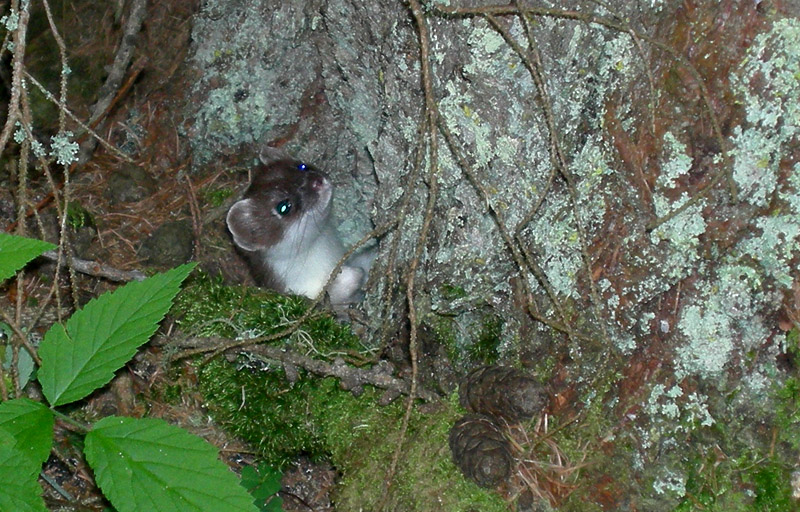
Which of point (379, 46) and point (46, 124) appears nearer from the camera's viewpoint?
point (379, 46)

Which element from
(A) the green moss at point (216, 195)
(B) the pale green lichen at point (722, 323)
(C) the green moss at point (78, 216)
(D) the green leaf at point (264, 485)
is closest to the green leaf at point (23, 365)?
(D) the green leaf at point (264, 485)

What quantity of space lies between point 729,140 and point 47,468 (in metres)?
3.18

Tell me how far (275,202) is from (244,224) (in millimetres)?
287

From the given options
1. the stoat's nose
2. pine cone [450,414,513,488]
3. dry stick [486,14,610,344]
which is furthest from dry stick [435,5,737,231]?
the stoat's nose

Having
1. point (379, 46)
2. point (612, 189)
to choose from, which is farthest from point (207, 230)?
point (612, 189)

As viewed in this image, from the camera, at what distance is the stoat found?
186 inches

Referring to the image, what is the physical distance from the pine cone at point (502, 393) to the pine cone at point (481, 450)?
63 mm

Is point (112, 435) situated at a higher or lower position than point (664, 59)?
lower

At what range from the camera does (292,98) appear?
4711 millimetres

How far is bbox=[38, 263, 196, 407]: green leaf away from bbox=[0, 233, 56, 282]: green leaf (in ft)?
1.08

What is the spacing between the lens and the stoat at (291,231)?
A: 471 centimetres

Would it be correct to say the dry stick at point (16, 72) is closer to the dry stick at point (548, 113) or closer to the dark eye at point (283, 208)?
the dry stick at point (548, 113)

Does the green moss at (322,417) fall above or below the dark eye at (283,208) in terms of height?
below

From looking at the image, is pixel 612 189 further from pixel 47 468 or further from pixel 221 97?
pixel 221 97
